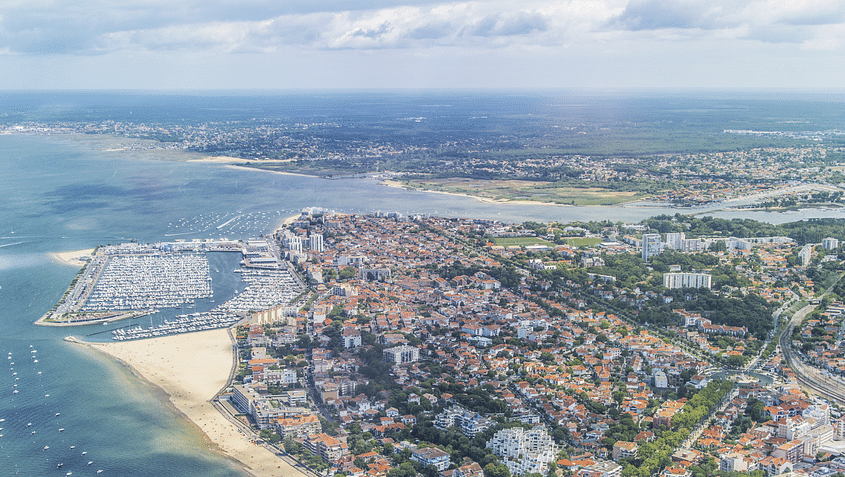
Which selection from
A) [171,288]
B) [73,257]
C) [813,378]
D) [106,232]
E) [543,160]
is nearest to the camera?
[813,378]

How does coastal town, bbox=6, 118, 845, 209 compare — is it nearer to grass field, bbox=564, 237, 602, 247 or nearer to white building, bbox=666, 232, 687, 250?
grass field, bbox=564, 237, 602, 247

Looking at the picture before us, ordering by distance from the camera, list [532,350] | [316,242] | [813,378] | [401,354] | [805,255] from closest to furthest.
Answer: [813,378]
[401,354]
[532,350]
[805,255]
[316,242]

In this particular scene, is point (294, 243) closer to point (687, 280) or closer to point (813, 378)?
point (687, 280)

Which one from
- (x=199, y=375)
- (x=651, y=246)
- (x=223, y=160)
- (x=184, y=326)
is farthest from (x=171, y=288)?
(x=223, y=160)

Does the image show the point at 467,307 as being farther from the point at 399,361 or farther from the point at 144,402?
the point at 144,402

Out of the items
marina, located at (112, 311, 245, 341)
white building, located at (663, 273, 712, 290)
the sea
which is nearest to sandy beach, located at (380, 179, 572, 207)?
the sea

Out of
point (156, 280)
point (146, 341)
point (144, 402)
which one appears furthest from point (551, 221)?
point (144, 402)
